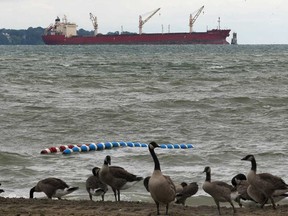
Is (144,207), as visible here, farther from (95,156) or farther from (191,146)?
(191,146)

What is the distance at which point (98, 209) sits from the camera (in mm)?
10297

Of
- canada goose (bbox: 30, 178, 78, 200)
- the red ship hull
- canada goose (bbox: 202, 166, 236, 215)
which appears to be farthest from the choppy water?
the red ship hull

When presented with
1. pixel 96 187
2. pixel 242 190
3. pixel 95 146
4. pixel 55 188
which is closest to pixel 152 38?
pixel 95 146

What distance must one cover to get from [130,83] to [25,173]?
2759cm

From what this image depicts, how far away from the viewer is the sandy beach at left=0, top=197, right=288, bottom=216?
9.88m

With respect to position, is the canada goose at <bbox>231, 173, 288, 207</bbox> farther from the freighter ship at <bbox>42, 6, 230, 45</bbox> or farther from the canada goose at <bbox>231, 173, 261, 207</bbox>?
the freighter ship at <bbox>42, 6, 230, 45</bbox>

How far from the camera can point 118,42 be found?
166500 millimetres

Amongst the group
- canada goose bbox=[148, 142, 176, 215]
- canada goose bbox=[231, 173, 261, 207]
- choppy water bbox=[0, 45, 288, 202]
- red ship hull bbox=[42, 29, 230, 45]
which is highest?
canada goose bbox=[148, 142, 176, 215]

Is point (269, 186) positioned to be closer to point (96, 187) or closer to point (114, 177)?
point (114, 177)

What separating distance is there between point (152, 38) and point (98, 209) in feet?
501

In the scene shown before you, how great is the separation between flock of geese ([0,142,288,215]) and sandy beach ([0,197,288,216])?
0.56 ft

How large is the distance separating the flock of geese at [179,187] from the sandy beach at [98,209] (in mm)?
171

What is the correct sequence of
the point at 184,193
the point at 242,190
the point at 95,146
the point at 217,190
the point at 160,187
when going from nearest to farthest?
the point at 160,187 < the point at 217,190 < the point at 242,190 < the point at 184,193 < the point at 95,146


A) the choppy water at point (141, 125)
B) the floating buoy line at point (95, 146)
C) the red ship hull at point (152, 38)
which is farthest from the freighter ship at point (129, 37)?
the floating buoy line at point (95, 146)
